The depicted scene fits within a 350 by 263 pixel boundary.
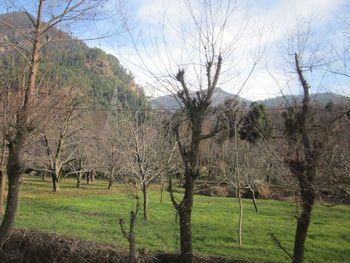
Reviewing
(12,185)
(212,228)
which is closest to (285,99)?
(12,185)

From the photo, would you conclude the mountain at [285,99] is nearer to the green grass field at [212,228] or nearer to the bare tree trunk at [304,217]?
the bare tree trunk at [304,217]

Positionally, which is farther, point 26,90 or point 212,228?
point 212,228

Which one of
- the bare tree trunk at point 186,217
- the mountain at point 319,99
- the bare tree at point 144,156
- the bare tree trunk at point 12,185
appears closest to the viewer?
the bare tree trunk at point 186,217

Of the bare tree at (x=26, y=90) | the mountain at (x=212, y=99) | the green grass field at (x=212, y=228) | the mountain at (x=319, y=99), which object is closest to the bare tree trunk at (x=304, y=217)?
the green grass field at (x=212, y=228)

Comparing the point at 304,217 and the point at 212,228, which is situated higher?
the point at 304,217

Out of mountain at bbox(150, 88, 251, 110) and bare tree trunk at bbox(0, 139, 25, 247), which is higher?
mountain at bbox(150, 88, 251, 110)

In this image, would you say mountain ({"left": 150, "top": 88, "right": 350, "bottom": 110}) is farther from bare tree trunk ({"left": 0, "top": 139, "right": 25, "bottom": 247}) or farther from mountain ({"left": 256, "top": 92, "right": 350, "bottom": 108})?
bare tree trunk ({"left": 0, "top": 139, "right": 25, "bottom": 247})

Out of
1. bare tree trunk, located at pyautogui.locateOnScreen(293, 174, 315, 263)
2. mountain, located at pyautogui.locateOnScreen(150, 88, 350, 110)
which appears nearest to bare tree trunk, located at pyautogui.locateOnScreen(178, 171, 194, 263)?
mountain, located at pyautogui.locateOnScreen(150, 88, 350, 110)

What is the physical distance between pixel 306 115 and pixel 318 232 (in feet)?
27.9

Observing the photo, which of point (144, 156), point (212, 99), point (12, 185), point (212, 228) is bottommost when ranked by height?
point (212, 228)

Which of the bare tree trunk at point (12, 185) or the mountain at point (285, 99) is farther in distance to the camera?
the bare tree trunk at point (12, 185)

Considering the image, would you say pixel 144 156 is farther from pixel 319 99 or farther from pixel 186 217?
pixel 319 99

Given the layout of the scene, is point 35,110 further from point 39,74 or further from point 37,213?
point 37,213

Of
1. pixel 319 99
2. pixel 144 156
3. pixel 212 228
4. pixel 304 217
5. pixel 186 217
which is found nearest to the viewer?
pixel 186 217
